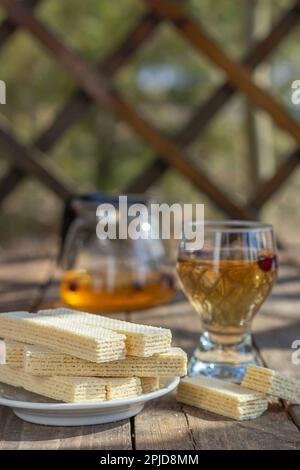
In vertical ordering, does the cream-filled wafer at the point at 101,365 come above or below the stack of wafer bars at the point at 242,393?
→ above

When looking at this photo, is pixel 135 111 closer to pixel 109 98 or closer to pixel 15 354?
pixel 109 98

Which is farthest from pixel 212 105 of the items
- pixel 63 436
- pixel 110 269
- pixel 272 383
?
pixel 63 436

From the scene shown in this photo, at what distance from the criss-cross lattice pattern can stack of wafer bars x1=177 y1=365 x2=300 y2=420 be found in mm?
1369

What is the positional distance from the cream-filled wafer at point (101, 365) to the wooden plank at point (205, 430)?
49 millimetres

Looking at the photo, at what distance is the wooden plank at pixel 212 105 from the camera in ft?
7.24

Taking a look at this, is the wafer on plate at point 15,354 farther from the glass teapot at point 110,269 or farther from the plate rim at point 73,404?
the glass teapot at point 110,269

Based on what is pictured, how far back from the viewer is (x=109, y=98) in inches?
84.7

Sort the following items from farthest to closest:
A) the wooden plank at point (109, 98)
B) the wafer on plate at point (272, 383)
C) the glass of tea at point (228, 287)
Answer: the wooden plank at point (109, 98), the glass of tea at point (228, 287), the wafer on plate at point (272, 383)

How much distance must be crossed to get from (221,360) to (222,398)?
0.13 meters

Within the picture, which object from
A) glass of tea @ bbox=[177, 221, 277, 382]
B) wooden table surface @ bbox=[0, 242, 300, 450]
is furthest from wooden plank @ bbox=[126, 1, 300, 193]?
glass of tea @ bbox=[177, 221, 277, 382]

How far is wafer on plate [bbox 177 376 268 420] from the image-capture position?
0.76 meters

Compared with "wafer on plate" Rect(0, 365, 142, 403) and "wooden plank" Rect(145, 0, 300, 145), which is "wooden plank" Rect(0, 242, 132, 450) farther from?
"wooden plank" Rect(145, 0, 300, 145)

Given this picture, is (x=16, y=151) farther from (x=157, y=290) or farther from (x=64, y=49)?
(x=157, y=290)

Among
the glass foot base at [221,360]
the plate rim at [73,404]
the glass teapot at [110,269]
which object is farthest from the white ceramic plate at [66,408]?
the glass teapot at [110,269]
